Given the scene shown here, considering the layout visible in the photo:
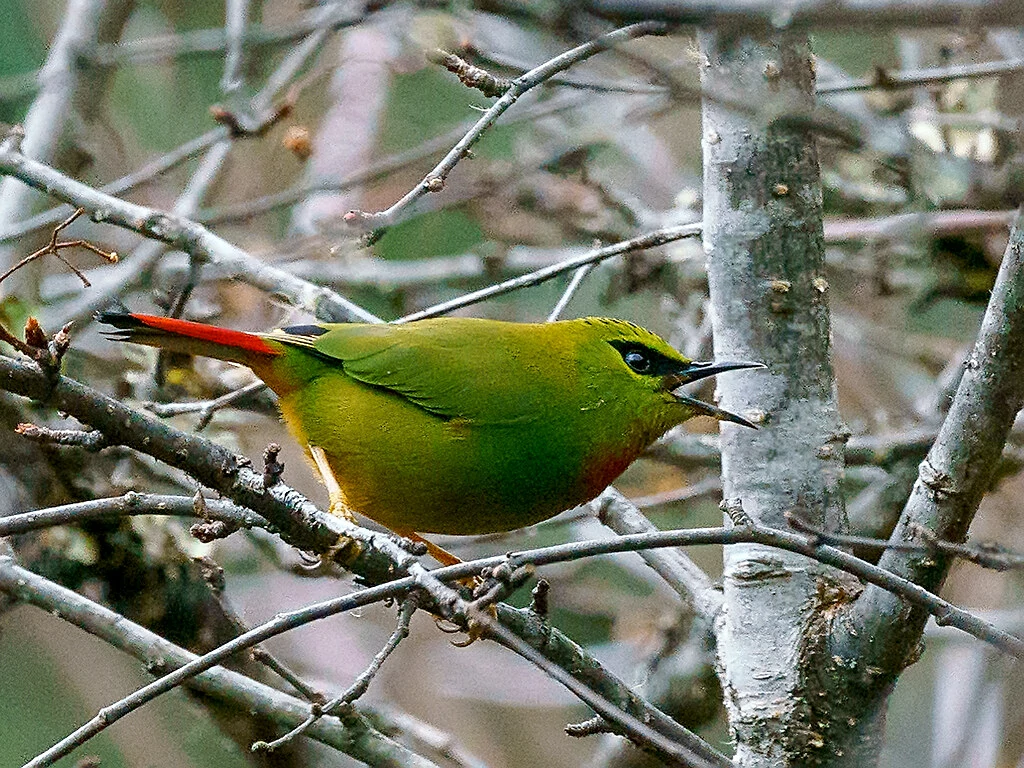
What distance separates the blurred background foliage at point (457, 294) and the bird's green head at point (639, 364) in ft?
2.11

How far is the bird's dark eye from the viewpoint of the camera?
398cm

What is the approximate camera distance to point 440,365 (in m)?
3.89

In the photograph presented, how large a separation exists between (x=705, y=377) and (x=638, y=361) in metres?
0.39

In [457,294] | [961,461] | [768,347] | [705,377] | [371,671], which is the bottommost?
[371,671]

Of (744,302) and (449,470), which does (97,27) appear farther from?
(744,302)

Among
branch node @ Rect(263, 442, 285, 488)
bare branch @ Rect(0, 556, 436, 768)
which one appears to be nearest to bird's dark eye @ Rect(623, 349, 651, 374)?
bare branch @ Rect(0, 556, 436, 768)

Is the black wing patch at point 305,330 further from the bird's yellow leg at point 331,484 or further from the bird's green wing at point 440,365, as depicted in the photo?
the bird's yellow leg at point 331,484

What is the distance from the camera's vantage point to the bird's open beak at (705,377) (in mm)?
3160

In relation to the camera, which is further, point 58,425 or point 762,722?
point 58,425

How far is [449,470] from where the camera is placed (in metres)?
3.66

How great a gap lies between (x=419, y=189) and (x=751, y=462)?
1166mm

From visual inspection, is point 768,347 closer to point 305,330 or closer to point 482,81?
point 482,81

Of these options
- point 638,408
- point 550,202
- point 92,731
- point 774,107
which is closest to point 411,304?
point 550,202

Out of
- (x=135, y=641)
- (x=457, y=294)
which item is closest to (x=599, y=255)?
(x=135, y=641)
